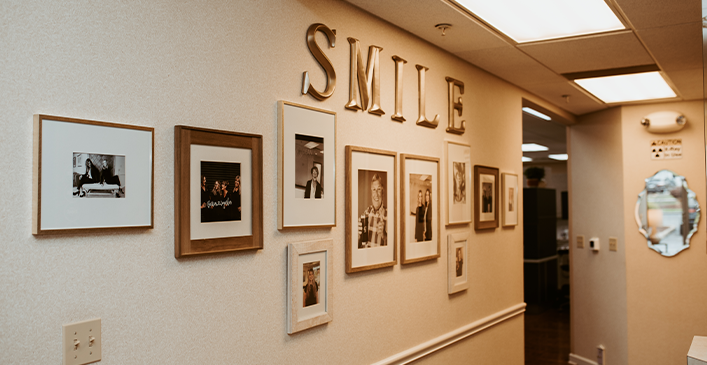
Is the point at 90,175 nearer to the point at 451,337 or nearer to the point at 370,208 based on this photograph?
the point at 370,208

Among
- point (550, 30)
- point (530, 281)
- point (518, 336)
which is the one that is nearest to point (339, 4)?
point (550, 30)

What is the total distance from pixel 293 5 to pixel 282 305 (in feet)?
4.03

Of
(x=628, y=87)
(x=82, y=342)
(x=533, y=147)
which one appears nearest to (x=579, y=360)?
(x=628, y=87)

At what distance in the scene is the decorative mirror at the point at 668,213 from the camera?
503cm

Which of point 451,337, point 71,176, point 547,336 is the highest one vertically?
point 71,176

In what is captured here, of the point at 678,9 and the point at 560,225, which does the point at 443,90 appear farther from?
the point at 560,225

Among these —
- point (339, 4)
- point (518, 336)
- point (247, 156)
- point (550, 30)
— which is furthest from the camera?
point (518, 336)

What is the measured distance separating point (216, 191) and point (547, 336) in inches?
240

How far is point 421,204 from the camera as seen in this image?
3.00 m

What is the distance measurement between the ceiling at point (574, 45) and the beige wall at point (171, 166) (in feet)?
0.74

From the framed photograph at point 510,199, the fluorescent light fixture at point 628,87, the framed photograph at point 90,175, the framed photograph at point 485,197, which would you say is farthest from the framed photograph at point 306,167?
the fluorescent light fixture at point 628,87

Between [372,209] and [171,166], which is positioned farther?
[372,209]

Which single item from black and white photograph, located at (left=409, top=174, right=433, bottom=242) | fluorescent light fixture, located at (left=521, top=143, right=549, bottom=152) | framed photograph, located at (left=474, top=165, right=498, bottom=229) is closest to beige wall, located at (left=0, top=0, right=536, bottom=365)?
black and white photograph, located at (left=409, top=174, right=433, bottom=242)

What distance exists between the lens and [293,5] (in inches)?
85.6
